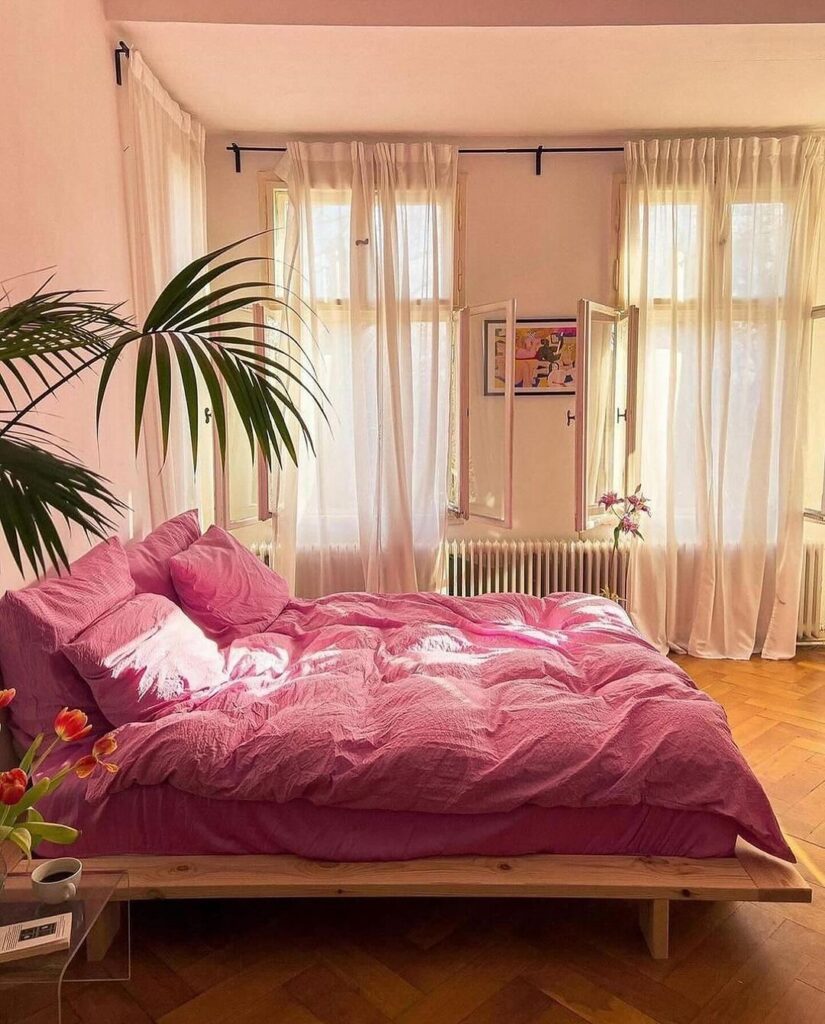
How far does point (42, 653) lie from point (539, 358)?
3.08 metres

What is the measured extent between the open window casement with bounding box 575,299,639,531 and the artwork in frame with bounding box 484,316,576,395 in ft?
0.57

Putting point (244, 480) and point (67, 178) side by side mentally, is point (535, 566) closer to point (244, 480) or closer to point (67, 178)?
point (244, 480)

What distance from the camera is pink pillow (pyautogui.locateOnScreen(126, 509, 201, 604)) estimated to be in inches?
106

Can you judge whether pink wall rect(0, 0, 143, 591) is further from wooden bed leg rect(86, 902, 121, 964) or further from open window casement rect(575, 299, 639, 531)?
open window casement rect(575, 299, 639, 531)

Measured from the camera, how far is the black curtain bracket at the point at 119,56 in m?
3.02

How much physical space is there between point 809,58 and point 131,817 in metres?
3.70

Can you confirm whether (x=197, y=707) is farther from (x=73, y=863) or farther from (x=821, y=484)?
(x=821, y=484)

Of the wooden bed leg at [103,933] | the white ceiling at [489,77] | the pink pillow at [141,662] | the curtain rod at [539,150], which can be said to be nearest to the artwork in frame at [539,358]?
the curtain rod at [539,150]

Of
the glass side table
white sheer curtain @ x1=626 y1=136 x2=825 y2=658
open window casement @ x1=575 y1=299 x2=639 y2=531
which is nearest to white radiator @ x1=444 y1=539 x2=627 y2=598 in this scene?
white sheer curtain @ x1=626 y1=136 x2=825 y2=658

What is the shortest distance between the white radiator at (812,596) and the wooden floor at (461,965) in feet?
7.79

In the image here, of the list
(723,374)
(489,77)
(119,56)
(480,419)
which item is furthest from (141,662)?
(723,374)

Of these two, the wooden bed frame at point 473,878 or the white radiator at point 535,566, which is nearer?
the wooden bed frame at point 473,878

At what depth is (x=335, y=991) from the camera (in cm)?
190

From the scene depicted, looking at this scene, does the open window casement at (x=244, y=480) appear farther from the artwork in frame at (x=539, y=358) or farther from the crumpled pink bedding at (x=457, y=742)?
the crumpled pink bedding at (x=457, y=742)
